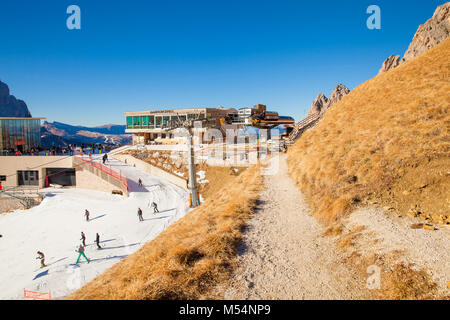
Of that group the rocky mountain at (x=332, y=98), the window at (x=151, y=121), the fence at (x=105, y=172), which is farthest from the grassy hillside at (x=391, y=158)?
the window at (x=151, y=121)

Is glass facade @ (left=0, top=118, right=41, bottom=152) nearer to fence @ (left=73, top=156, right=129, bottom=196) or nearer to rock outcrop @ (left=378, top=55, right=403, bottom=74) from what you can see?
fence @ (left=73, top=156, right=129, bottom=196)

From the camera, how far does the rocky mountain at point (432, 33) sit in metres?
34.3

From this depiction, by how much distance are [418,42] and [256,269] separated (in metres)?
51.7

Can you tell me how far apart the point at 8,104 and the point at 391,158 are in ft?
790

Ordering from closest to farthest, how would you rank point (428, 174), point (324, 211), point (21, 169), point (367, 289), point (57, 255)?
point (367, 289), point (428, 174), point (324, 211), point (57, 255), point (21, 169)

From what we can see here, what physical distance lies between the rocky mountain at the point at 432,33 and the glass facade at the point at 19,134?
7222 cm

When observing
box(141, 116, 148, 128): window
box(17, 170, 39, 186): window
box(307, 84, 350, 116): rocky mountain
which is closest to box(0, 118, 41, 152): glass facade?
box(17, 170, 39, 186): window

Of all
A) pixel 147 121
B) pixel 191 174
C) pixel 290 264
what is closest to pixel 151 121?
pixel 147 121

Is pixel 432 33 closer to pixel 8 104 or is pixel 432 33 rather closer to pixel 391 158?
pixel 391 158

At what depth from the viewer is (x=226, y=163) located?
2911cm

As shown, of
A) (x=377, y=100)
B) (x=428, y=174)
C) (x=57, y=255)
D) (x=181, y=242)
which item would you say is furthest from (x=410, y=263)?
(x=57, y=255)

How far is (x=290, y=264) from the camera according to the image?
5766mm

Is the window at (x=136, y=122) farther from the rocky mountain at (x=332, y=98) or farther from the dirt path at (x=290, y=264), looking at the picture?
the dirt path at (x=290, y=264)
